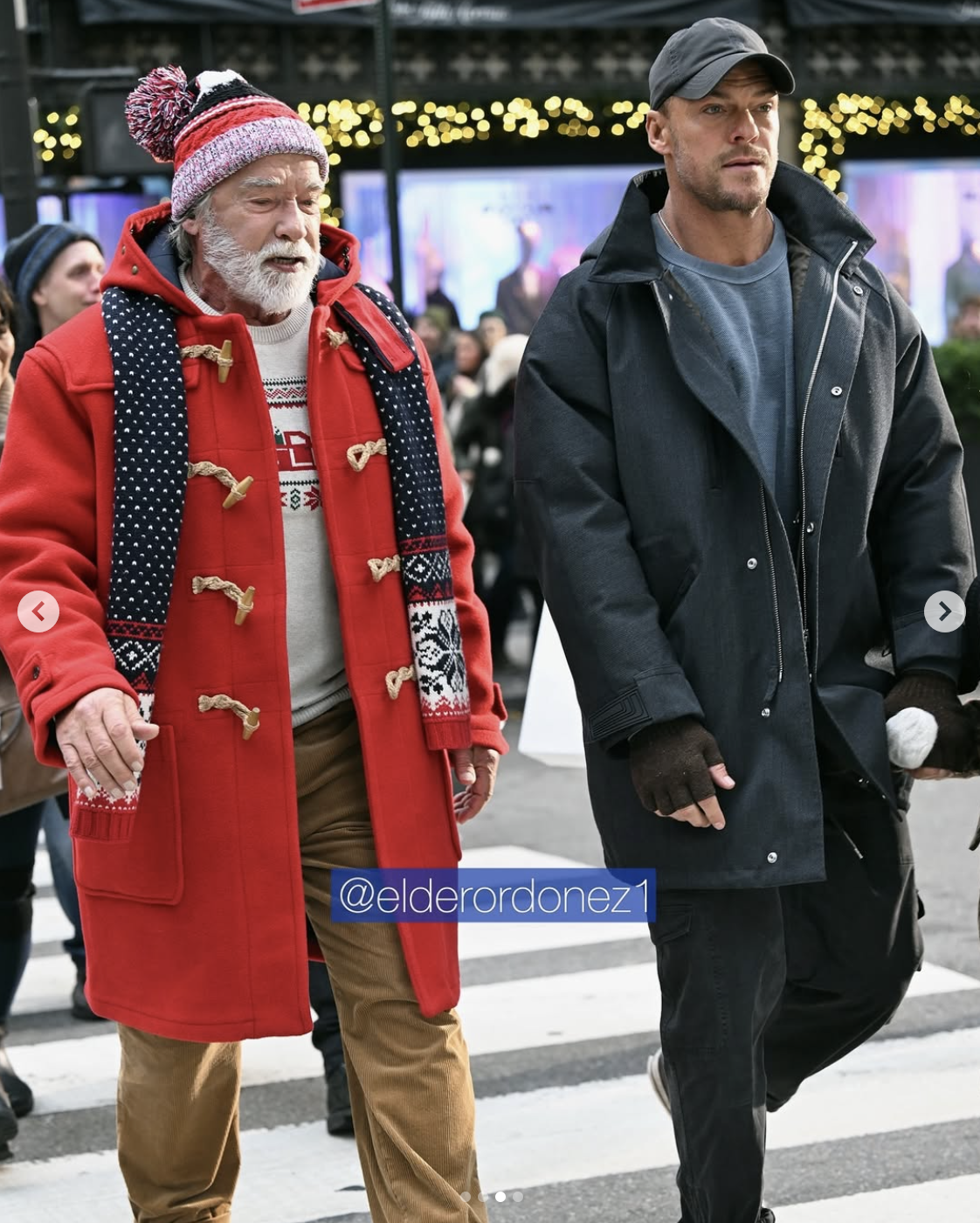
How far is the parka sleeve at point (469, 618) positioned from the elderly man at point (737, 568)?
0.53 ft

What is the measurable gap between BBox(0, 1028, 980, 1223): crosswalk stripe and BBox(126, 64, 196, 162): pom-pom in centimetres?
227

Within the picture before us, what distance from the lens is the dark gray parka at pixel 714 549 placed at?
141 inches

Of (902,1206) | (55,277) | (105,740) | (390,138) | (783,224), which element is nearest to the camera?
(105,740)

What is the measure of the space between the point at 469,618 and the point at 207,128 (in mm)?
998

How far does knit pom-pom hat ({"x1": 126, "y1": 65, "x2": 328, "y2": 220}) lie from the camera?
3484mm

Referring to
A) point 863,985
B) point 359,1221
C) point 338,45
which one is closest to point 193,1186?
point 359,1221

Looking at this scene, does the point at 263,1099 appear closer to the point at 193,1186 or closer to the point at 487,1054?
the point at 487,1054

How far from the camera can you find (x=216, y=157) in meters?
3.49

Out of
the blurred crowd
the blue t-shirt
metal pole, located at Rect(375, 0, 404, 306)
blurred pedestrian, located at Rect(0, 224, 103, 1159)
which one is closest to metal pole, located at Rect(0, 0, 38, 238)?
metal pole, located at Rect(375, 0, 404, 306)

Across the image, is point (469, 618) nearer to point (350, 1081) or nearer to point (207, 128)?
point (350, 1081)

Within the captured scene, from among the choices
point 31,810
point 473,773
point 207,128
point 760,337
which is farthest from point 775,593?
point 31,810

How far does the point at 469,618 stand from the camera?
3.80m

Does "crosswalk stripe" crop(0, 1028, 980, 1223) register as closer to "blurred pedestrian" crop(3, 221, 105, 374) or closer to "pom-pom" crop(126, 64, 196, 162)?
"pom-pom" crop(126, 64, 196, 162)

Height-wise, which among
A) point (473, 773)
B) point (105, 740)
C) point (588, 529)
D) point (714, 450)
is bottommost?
point (473, 773)
